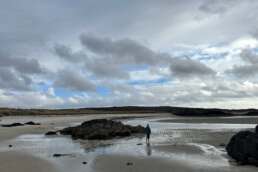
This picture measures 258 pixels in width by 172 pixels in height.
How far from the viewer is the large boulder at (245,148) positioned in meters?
19.8

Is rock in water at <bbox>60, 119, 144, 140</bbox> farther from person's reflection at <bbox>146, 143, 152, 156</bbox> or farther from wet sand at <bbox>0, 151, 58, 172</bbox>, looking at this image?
wet sand at <bbox>0, 151, 58, 172</bbox>

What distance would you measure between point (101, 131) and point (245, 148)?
18989 millimetres

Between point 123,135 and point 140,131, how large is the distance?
13.2 feet

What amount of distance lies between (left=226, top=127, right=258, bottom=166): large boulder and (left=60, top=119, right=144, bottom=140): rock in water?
16.2 m

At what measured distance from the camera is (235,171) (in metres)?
18.2

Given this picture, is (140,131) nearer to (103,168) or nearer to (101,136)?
(101,136)

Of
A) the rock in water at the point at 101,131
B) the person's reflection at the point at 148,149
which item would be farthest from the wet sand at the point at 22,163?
the rock in water at the point at 101,131

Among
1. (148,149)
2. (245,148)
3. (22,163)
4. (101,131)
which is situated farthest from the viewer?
(101,131)

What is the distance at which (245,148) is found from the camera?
67.5ft

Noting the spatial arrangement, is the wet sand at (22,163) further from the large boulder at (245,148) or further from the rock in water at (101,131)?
the rock in water at (101,131)

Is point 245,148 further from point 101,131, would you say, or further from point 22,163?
point 101,131

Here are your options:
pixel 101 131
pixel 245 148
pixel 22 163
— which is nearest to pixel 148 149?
pixel 245 148

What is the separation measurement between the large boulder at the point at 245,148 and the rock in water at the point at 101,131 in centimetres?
1620

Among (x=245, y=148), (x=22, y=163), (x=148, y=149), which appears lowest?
(x=22, y=163)
